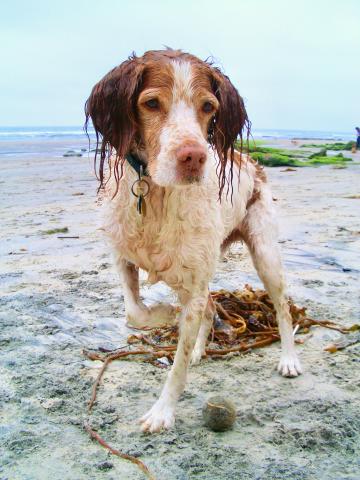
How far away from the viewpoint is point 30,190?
11523 millimetres

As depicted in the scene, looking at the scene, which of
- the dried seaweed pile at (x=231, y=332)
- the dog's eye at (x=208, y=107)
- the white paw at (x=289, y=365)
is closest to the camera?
the dog's eye at (x=208, y=107)

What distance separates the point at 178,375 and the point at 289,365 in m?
0.83

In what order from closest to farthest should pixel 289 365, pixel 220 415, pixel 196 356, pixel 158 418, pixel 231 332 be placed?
pixel 220 415 → pixel 158 418 → pixel 289 365 → pixel 196 356 → pixel 231 332

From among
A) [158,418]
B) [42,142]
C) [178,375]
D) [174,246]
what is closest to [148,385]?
[178,375]

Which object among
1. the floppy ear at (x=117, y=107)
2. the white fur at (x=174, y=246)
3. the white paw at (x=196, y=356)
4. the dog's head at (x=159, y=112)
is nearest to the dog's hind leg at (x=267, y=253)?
the white paw at (x=196, y=356)

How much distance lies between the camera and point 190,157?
2570 millimetres

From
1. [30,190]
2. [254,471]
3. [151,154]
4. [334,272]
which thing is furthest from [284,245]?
[30,190]

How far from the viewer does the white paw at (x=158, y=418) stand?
262 centimetres

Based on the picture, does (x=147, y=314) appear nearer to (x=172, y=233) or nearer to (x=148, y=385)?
(x=148, y=385)

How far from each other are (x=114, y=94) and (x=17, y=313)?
6.39 ft

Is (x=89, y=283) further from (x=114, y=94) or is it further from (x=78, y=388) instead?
(x=114, y=94)

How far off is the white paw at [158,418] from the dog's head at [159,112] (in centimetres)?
111

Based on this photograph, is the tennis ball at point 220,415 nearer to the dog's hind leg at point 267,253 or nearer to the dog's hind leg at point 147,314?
the dog's hind leg at point 147,314

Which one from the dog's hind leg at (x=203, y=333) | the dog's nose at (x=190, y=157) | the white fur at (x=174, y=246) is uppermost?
the dog's nose at (x=190, y=157)
